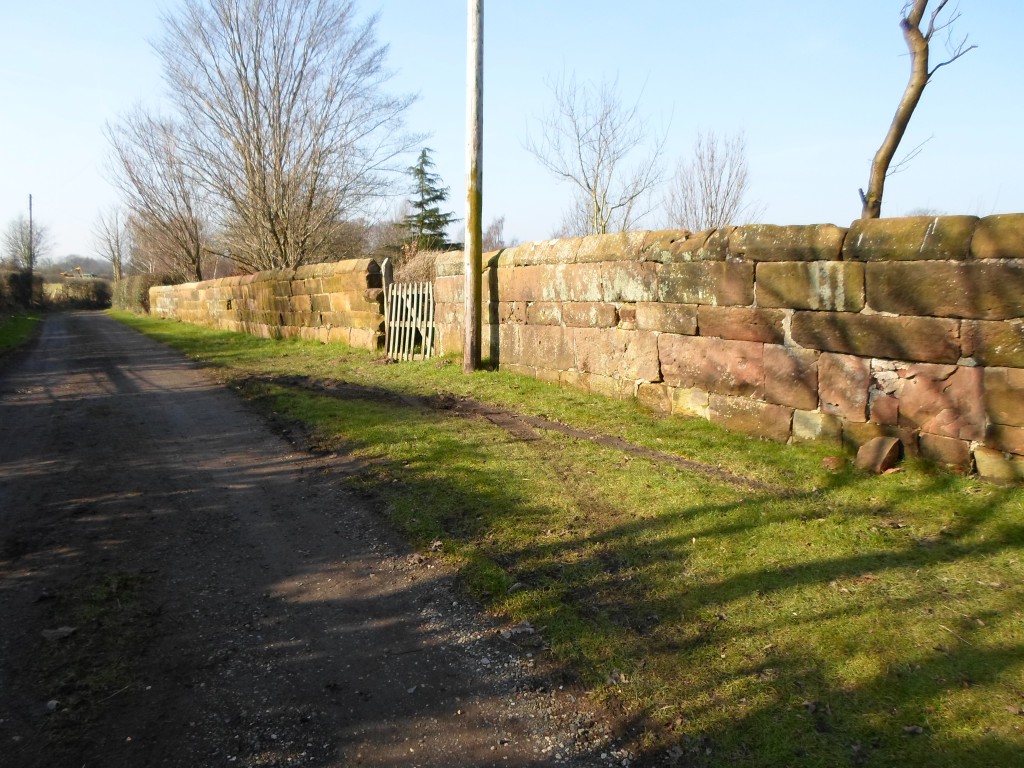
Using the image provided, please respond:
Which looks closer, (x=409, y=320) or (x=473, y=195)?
(x=473, y=195)

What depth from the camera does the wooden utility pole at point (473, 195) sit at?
1112 cm

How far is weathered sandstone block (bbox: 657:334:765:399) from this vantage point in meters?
6.98

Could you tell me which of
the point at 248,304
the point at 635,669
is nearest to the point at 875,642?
the point at 635,669

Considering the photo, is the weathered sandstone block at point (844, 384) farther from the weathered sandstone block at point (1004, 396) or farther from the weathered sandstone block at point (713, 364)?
the weathered sandstone block at point (1004, 396)

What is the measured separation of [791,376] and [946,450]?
1.48 metres

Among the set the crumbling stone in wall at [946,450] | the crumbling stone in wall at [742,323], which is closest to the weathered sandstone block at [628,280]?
the crumbling stone in wall at [742,323]

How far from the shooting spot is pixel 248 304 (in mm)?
22906

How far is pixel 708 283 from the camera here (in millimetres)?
7367

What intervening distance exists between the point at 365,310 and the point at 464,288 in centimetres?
441

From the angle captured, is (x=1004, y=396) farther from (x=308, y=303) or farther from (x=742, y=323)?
(x=308, y=303)

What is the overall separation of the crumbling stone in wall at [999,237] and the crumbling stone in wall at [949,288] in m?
0.06

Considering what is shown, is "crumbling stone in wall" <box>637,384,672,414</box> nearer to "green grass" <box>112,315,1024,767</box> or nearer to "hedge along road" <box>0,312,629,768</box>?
"green grass" <box>112,315,1024,767</box>

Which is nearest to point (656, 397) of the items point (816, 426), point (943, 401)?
point (816, 426)

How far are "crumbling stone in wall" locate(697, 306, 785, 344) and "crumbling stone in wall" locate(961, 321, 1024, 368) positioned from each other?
1659 millimetres
